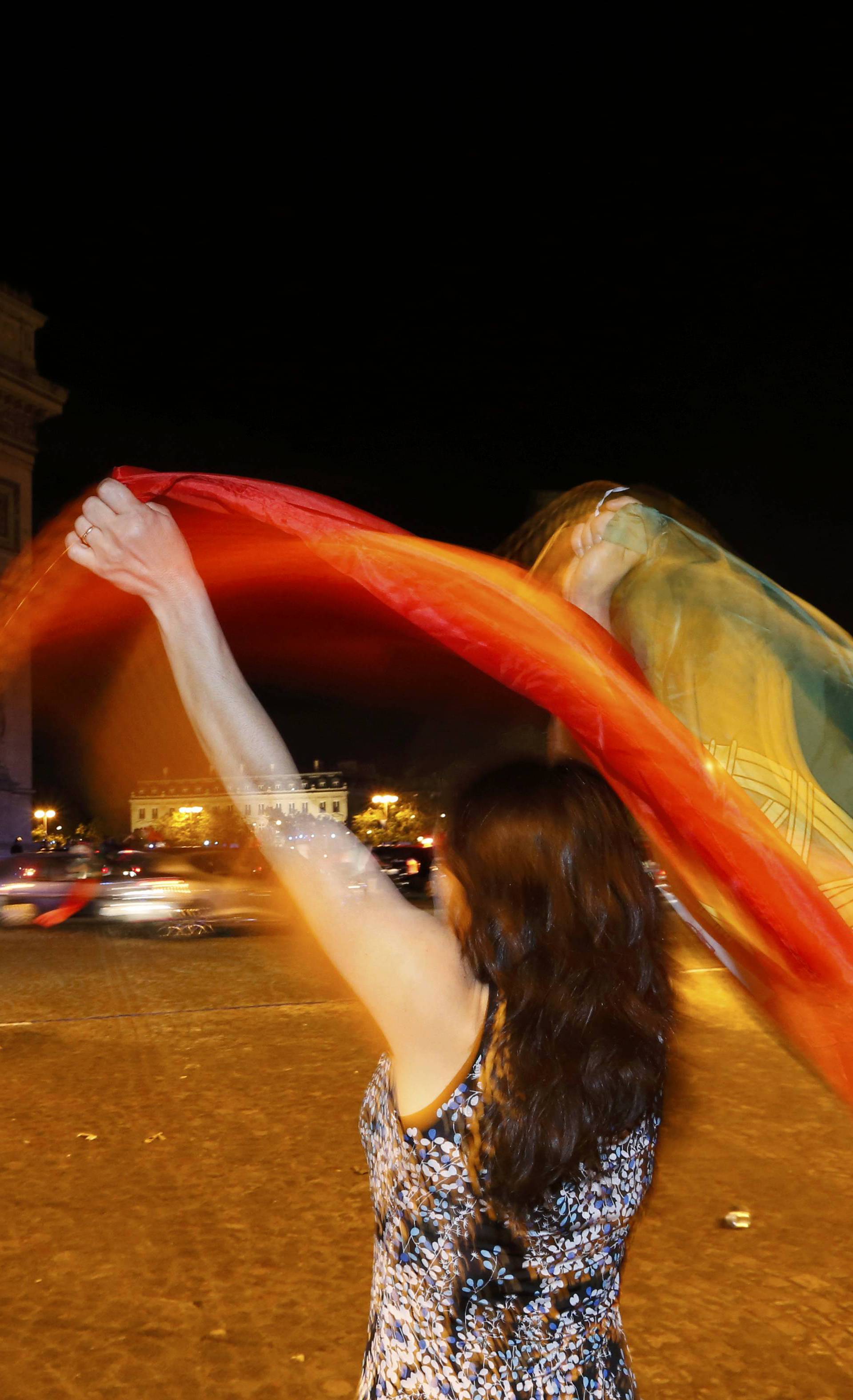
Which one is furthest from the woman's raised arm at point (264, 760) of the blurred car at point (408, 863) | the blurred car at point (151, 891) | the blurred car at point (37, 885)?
the blurred car at point (408, 863)

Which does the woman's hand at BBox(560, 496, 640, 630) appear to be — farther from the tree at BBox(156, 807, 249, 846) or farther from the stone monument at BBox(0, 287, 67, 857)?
the tree at BBox(156, 807, 249, 846)

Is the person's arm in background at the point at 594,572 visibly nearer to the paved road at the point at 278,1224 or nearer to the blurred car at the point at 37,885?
the paved road at the point at 278,1224

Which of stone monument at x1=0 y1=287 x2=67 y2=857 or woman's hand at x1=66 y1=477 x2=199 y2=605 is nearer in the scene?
woman's hand at x1=66 y1=477 x2=199 y2=605

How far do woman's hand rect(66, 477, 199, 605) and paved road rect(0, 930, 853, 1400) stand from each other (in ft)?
3.85

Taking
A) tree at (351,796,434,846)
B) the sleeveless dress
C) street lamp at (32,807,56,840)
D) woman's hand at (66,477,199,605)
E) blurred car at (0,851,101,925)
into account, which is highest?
woman's hand at (66,477,199,605)

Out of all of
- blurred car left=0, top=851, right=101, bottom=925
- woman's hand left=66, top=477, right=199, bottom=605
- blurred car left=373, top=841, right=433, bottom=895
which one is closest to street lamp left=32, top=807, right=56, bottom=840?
blurred car left=373, top=841, right=433, bottom=895

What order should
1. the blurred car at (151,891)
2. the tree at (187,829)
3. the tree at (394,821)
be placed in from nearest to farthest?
the blurred car at (151,891)
the tree at (394,821)
the tree at (187,829)

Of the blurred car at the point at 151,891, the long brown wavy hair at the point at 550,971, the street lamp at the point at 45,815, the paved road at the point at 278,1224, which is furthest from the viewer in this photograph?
the street lamp at the point at 45,815

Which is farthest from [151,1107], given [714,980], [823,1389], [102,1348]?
[714,980]

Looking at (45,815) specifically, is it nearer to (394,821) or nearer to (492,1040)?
(394,821)

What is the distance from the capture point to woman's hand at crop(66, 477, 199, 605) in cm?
170

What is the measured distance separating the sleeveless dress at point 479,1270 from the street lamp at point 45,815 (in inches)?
3705

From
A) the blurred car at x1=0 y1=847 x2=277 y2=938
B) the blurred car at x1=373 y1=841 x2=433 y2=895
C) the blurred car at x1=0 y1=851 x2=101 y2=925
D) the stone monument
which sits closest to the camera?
the blurred car at x1=0 y1=847 x2=277 y2=938

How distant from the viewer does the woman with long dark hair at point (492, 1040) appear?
1606mm
